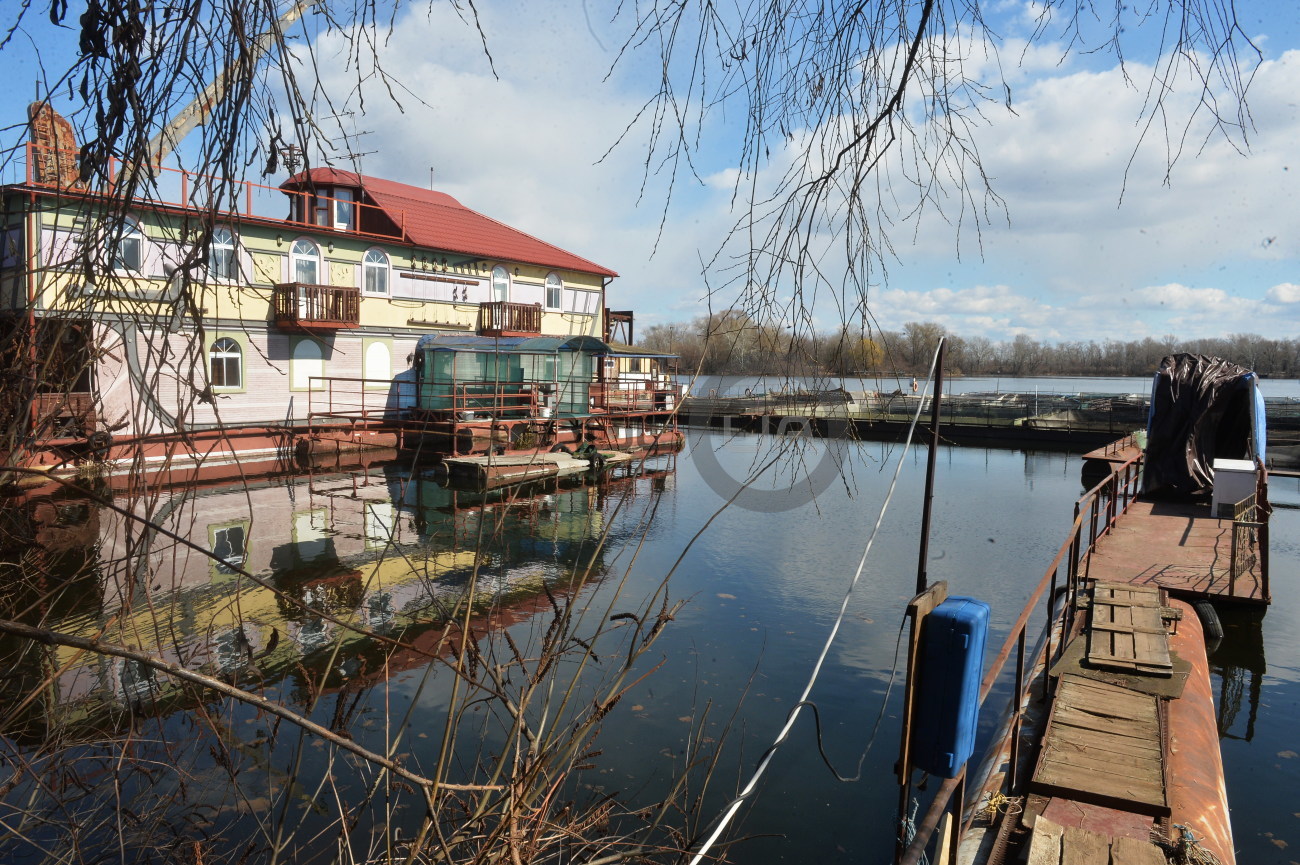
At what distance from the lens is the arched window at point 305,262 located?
2150 centimetres

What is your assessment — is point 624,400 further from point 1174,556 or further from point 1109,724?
point 1109,724

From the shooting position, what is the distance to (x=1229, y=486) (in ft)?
35.0

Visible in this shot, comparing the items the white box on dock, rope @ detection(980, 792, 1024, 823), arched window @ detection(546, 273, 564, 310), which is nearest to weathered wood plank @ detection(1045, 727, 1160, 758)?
rope @ detection(980, 792, 1024, 823)

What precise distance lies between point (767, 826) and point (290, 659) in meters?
4.76

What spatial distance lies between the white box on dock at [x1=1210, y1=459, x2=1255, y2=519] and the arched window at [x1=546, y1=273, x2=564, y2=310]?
824 inches

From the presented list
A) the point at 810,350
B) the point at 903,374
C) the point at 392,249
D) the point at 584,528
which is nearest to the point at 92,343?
the point at 810,350

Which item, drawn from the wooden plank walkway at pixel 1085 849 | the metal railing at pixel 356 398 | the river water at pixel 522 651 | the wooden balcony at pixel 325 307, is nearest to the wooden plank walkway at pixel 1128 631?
the river water at pixel 522 651

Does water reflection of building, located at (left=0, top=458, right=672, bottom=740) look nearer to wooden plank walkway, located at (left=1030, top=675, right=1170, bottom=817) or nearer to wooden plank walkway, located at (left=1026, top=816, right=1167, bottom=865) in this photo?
wooden plank walkway, located at (left=1026, top=816, right=1167, bottom=865)

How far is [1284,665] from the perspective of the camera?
8.00 metres

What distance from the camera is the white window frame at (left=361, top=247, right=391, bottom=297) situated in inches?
907

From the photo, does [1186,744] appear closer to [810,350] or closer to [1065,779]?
[1065,779]

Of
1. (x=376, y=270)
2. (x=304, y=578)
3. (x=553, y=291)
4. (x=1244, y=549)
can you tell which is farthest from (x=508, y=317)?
(x=1244, y=549)

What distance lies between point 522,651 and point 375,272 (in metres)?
17.9

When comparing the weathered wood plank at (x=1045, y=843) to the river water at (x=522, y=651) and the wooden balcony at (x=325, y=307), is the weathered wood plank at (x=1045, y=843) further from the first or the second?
the wooden balcony at (x=325, y=307)
